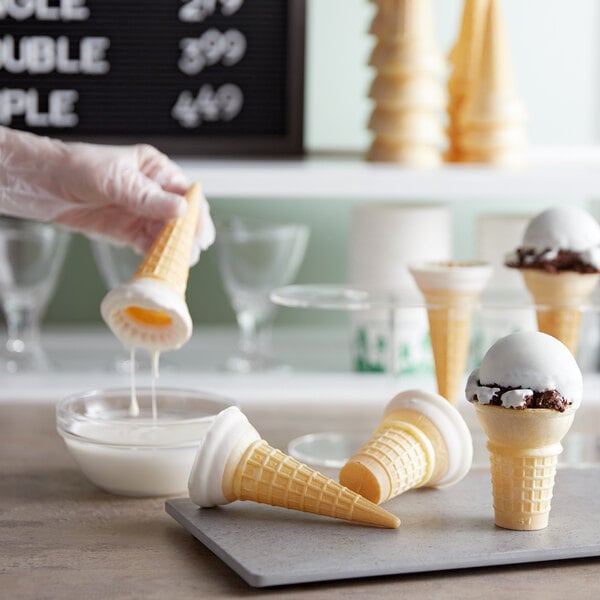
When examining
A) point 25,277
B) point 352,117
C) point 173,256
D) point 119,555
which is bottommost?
point 119,555

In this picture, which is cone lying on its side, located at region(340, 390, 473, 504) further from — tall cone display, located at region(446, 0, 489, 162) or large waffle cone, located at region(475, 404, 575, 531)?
tall cone display, located at region(446, 0, 489, 162)

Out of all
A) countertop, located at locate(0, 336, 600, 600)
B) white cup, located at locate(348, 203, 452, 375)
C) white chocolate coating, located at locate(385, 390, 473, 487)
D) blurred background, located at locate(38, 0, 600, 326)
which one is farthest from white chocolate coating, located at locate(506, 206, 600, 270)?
blurred background, located at locate(38, 0, 600, 326)

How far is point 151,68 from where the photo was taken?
1.97 metres

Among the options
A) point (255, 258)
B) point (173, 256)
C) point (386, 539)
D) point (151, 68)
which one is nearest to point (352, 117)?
point (151, 68)

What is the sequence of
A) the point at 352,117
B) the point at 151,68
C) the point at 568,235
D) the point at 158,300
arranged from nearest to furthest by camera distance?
the point at 158,300 → the point at 568,235 → the point at 151,68 → the point at 352,117

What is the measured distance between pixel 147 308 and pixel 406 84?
0.85m

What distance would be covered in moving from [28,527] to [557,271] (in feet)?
2.01

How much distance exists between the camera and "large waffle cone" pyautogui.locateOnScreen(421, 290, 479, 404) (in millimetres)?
1392

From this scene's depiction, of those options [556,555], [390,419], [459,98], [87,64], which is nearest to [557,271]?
[390,419]

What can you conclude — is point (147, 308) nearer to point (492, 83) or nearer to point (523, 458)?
point (523, 458)

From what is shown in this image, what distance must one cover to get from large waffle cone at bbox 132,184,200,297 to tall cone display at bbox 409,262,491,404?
0.84 feet

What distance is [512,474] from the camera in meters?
1.07

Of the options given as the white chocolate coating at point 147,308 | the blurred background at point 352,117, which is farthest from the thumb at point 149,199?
the blurred background at point 352,117

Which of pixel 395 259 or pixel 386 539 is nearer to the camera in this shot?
pixel 386 539
